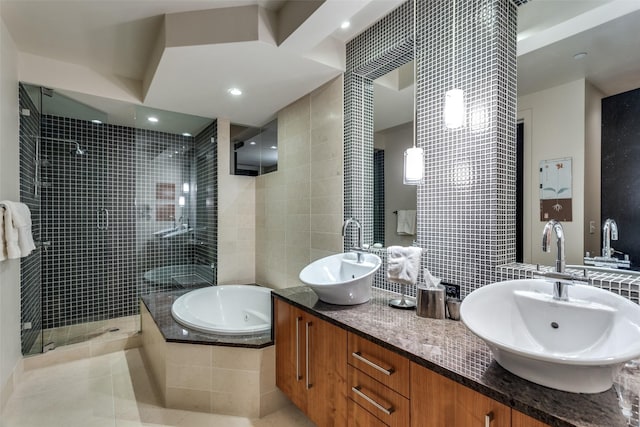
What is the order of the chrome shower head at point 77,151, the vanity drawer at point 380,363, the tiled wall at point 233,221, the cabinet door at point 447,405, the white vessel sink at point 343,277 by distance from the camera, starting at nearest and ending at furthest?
the cabinet door at point 447,405 → the vanity drawer at point 380,363 → the white vessel sink at point 343,277 → the chrome shower head at point 77,151 → the tiled wall at point 233,221

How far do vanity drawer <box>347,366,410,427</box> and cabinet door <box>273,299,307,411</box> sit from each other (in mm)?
443

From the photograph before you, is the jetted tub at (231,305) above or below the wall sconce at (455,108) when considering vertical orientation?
below

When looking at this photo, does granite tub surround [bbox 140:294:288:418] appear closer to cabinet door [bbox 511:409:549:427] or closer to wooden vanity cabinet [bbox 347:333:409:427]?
wooden vanity cabinet [bbox 347:333:409:427]

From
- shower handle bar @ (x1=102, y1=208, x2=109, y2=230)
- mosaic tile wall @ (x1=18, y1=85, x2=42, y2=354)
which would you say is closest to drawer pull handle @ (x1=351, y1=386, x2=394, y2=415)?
mosaic tile wall @ (x1=18, y1=85, x2=42, y2=354)

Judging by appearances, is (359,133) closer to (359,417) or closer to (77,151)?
(359,417)

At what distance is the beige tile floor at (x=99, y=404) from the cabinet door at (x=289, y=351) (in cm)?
29

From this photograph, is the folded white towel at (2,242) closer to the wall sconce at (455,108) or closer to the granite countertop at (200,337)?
the granite countertop at (200,337)

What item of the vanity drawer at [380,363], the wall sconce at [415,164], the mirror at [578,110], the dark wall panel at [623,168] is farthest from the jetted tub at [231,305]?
the dark wall panel at [623,168]

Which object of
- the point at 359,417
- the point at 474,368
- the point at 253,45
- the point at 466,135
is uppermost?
the point at 253,45

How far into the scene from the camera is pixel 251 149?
3.79 meters

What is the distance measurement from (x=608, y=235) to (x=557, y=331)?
1.83 ft

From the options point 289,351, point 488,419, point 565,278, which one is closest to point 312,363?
point 289,351

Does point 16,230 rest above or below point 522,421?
above

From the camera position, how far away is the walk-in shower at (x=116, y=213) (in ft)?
10.9
